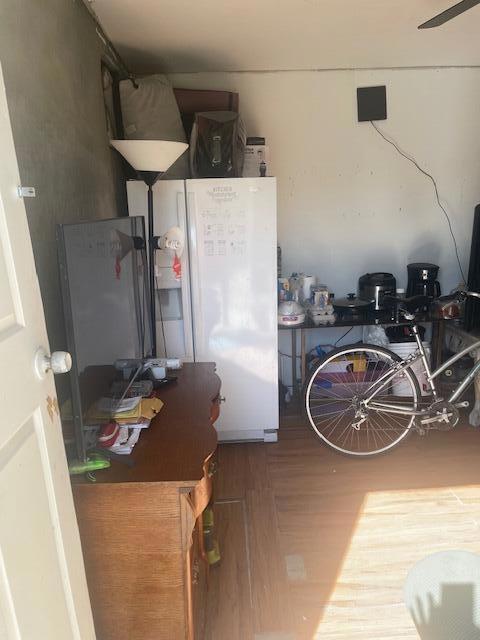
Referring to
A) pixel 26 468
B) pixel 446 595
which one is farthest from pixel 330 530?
pixel 26 468

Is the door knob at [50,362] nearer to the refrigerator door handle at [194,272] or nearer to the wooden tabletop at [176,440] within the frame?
the wooden tabletop at [176,440]

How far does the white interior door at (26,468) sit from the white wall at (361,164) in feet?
8.10

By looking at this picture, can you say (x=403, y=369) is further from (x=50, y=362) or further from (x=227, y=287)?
(x=50, y=362)

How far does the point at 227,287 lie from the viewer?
2.57m

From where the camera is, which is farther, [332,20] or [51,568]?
[332,20]

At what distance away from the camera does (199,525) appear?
5.63 feet

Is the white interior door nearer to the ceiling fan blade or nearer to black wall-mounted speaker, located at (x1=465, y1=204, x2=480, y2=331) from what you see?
the ceiling fan blade

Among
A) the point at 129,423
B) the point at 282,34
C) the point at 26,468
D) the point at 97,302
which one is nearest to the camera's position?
the point at 26,468

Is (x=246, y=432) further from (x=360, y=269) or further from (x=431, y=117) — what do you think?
(x=431, y=117)

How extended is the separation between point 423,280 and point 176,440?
2.37m

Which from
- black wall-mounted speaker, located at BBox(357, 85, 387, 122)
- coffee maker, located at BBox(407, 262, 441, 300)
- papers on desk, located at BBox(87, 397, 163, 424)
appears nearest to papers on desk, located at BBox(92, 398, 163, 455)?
papers on desk, located at BBox(87, 397, 163, 424)

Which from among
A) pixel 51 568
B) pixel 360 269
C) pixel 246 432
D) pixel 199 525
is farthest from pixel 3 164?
pixel 360 269

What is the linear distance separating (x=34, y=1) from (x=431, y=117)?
2.68 metres

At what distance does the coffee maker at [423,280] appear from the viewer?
10.2 feet
